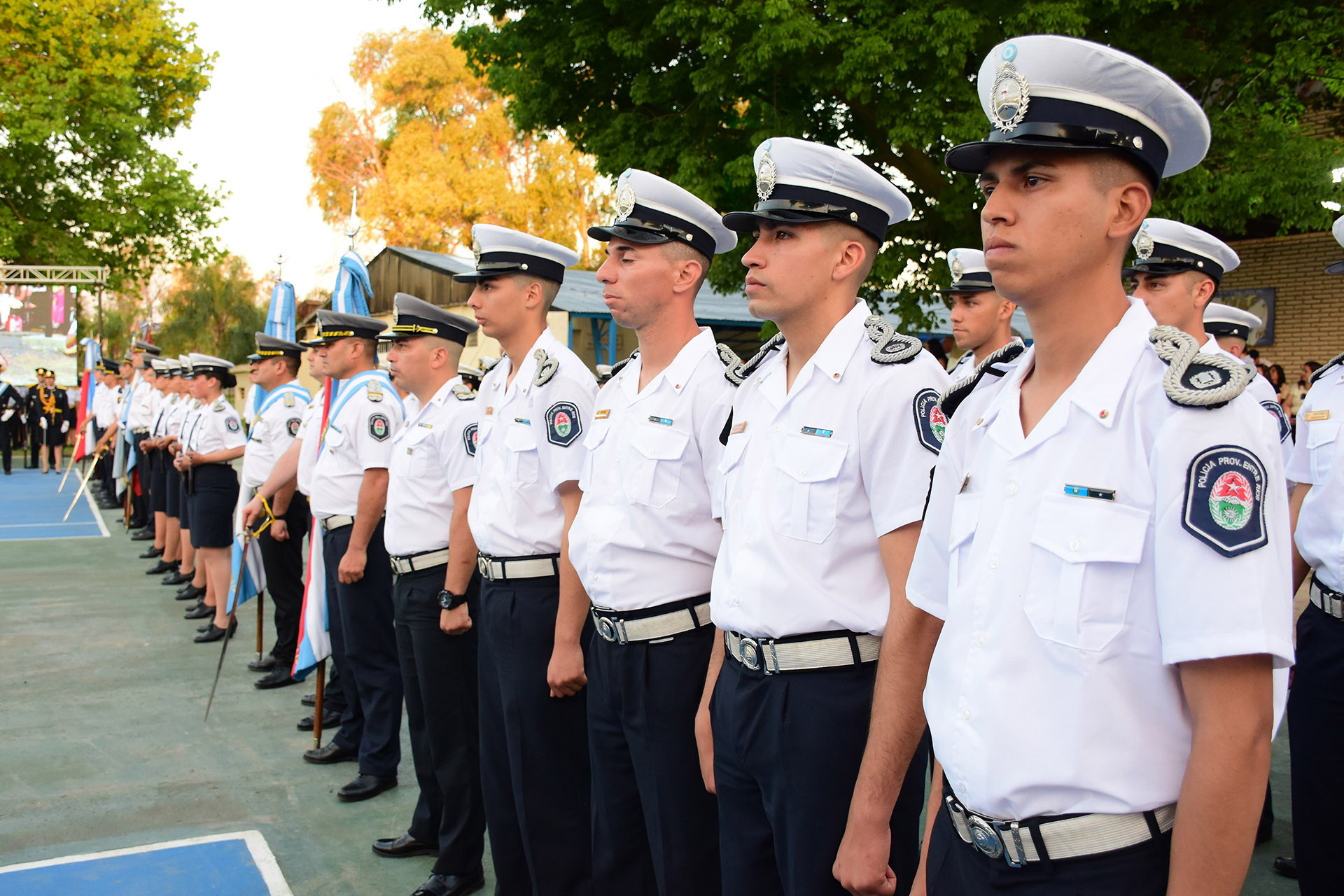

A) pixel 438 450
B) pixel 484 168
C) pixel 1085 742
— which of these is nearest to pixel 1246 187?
pixel 438 450

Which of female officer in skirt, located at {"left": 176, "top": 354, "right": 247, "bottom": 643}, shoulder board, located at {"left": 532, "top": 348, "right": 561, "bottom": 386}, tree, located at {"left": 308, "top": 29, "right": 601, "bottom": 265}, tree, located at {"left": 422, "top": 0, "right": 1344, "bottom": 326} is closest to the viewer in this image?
shoulder board, located at {"left": 532, "top": 348, "right": 561, "bottom": 386}

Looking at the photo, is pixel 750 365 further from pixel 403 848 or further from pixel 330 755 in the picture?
pixel 330 755

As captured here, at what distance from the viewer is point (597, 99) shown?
13.0 metres

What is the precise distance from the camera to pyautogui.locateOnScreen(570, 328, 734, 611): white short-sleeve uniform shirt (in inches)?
110

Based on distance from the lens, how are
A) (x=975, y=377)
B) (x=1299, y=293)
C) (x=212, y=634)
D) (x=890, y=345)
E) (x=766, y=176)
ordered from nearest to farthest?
1. (x=975, y=377)
2. (x=890, y=345)
3. (x=766, y=176)
4. (x=212, y=634)
5. (x=1299, y=293)

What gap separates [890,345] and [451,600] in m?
2.25

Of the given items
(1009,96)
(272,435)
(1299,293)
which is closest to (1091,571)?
(1009,96)

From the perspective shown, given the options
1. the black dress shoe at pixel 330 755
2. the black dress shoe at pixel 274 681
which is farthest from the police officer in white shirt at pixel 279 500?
the black dress shoe at pixel 330 755

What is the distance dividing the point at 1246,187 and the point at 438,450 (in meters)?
8.58

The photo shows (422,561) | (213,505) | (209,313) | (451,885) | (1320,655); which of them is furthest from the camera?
(209,313)

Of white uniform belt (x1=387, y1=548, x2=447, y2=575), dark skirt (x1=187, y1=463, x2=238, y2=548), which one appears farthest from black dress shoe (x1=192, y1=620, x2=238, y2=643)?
white uniform belt (x1=387, y1=548, x2=447, y2=575)

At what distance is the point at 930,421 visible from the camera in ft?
7.04

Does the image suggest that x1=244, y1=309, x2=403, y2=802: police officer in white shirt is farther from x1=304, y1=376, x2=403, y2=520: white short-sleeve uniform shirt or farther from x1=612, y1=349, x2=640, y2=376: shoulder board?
x1=612, y1=349, x2=640, y2=376: shoulder board

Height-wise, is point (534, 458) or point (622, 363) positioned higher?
point (622, 363)
